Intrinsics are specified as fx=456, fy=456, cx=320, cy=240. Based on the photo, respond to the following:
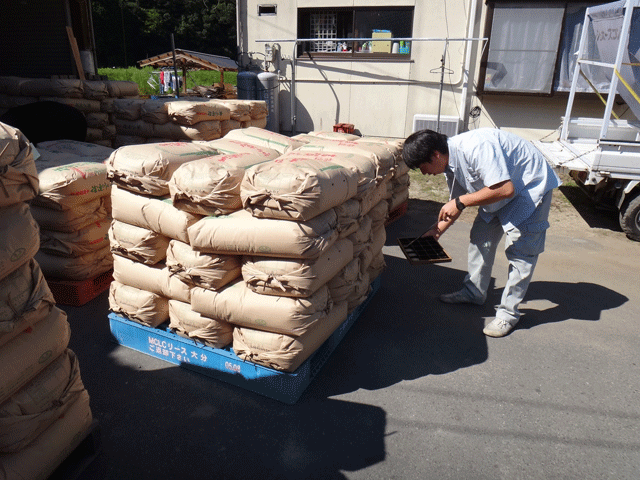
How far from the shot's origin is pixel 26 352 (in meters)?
1.96

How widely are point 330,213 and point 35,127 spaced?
437 cm

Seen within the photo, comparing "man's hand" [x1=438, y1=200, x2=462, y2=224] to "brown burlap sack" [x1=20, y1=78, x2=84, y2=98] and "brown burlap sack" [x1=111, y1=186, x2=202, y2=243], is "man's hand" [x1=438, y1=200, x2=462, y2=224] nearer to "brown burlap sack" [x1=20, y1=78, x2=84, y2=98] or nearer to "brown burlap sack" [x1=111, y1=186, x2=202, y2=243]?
"brown burlap sack" [x1=111, y1=186, x2=202, y2=243]

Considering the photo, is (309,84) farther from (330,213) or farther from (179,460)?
(179,460)

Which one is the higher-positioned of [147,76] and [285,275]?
[147,76]

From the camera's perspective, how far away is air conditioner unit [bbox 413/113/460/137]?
9938 mm

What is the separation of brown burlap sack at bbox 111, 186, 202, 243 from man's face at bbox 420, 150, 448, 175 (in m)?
1.66

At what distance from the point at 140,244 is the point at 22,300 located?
3.96 ft

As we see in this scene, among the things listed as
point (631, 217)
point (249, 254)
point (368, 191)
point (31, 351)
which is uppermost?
point (368, 191)

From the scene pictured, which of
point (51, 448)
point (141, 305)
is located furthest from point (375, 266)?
point (51, 448)

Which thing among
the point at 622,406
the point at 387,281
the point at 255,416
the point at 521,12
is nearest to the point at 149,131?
the point at 387,281

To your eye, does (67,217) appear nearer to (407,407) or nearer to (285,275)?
(285,275)

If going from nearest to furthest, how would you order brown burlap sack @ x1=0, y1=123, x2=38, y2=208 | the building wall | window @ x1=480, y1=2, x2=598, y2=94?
1. brown burlap sack @ x1=0, y1=123, x2=38, y2=208
2. window @ x1=480, y1=2, x2=598, y2=94
3. the building wall

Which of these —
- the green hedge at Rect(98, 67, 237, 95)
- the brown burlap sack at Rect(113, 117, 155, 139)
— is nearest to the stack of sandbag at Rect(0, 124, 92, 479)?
the brown burlap sack at Rect(113, 117, 155, 139)

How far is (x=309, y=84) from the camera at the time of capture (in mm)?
11055
